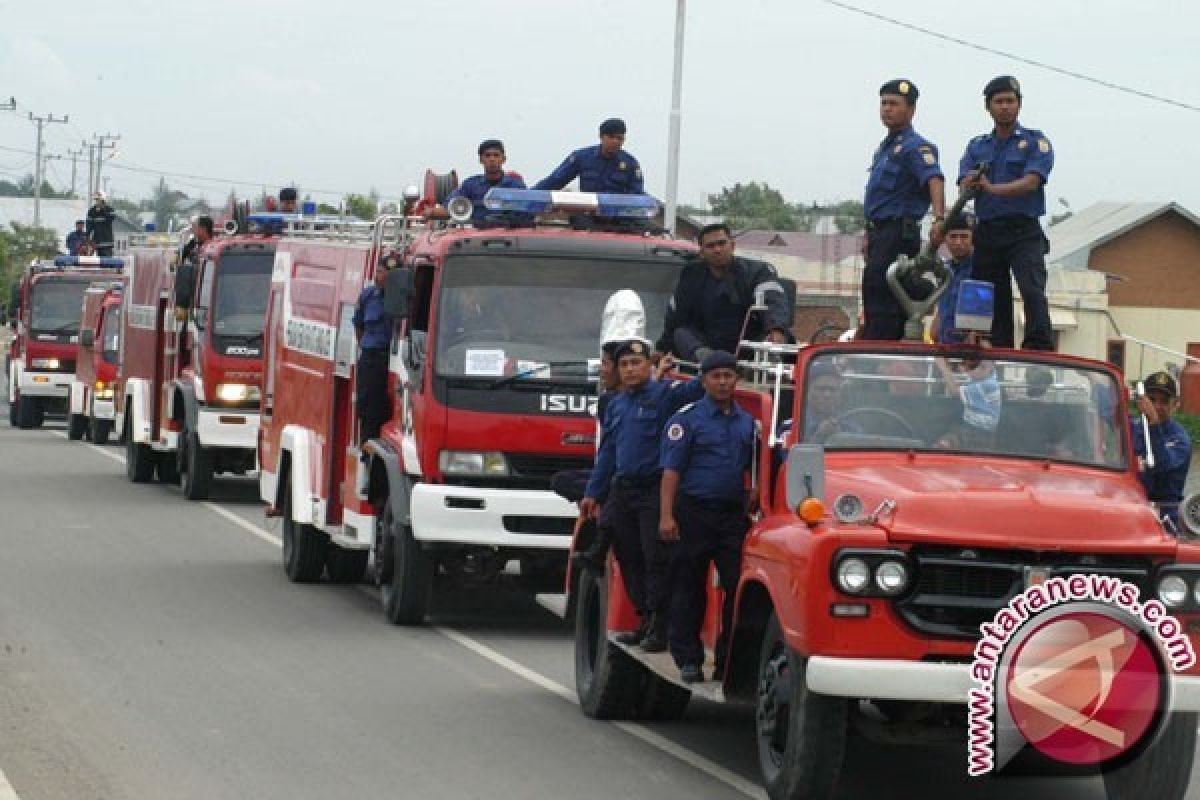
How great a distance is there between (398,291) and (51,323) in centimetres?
2902

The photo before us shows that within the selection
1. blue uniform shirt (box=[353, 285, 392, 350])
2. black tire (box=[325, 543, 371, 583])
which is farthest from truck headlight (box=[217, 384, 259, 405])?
blue uniform shirt (box=[353, 285, 392, 350])

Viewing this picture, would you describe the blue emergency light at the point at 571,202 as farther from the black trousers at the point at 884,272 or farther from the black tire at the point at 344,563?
the black trousers at the point at 884,272

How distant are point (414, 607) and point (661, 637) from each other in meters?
4.82

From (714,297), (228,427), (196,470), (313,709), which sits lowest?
(196,470)

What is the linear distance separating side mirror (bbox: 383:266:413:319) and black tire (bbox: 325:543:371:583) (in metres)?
3.83

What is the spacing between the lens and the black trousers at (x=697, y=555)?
10.9 metres

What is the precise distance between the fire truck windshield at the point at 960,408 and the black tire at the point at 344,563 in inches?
362

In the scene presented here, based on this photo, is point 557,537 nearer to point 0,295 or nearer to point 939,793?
point 939,793

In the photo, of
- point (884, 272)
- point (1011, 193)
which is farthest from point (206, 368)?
point (1011, 193)

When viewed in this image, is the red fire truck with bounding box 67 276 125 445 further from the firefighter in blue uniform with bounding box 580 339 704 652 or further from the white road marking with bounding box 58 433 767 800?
the firefighter in blue uniform with bounding box 580 339 704 652

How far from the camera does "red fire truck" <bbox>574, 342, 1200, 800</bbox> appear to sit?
9055mm

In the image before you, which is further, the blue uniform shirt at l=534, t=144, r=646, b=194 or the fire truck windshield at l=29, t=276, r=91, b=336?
the fire truck windshield at l=29, t=276, r=91, b=336

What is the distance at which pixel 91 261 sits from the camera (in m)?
43.9

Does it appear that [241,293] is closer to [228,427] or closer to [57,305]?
[228,427]
